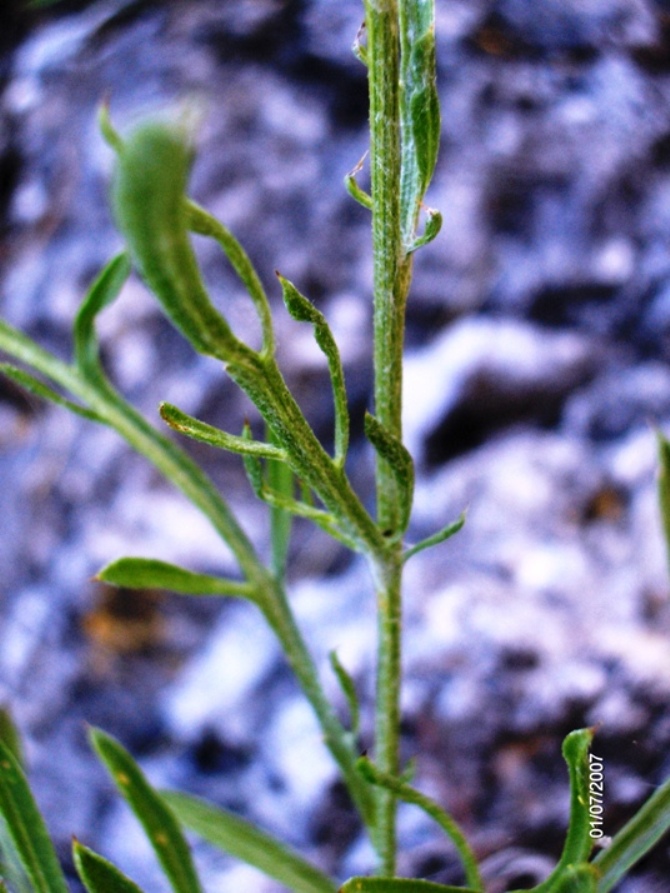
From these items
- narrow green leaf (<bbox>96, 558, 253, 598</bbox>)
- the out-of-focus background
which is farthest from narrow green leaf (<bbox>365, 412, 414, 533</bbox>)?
the out-of-focus background

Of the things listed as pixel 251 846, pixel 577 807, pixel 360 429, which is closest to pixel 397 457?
pixel 577 807

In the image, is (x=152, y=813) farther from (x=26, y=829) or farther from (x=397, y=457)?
(x=397, y=457)

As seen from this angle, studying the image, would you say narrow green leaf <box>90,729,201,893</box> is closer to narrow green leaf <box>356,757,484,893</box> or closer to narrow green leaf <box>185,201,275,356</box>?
narrow green leaf <box>356,757,484,893</box>

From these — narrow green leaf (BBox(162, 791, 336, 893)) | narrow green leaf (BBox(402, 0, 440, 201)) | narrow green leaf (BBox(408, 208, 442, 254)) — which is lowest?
narrow green leaf (BBox(162, 791, 336, 893))

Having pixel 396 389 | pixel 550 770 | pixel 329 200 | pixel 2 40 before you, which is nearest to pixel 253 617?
pixel 550 770

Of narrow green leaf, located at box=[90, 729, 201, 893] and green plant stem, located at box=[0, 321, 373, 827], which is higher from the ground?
green plant stem, located at box=[0, 321, 373, 827]

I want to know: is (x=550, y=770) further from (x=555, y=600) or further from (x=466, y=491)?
(x=466, y=491)
